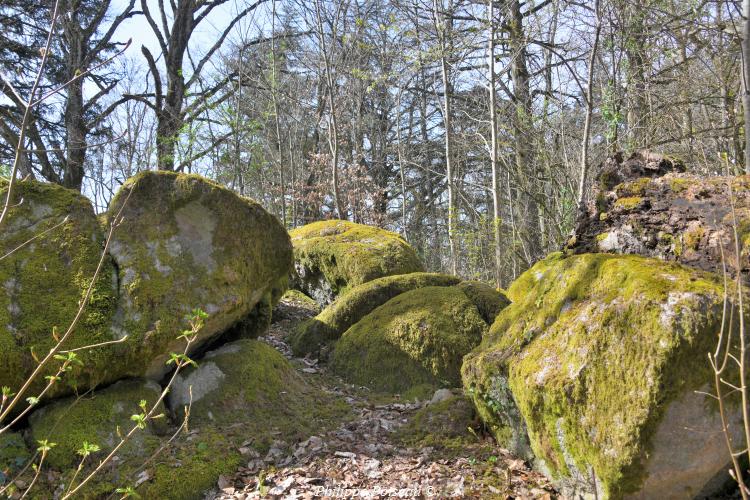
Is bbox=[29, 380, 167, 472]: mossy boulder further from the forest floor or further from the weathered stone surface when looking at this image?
the weathered stone surface

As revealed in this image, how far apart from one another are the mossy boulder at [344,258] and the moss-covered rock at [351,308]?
0.63 m

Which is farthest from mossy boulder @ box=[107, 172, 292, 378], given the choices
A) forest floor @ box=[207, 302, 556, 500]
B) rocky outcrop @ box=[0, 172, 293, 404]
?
forest floor @ box=[207, 302, 556, 500]

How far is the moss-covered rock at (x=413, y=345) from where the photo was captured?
5688 millimetres

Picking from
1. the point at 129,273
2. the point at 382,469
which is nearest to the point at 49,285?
the point at 129,273

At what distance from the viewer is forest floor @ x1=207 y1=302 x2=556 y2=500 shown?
3.55 meters

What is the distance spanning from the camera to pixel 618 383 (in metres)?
3.13

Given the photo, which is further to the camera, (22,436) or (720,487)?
(22,436)

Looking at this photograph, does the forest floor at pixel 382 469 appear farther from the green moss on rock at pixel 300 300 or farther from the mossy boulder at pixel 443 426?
the green moss on rock at pixel 300 300

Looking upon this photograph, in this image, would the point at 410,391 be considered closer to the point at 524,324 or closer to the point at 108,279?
the point at 524,324

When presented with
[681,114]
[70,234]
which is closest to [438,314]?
[70,234]

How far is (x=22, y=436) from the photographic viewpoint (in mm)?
4117

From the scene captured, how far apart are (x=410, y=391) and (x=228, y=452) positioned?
6.66ft

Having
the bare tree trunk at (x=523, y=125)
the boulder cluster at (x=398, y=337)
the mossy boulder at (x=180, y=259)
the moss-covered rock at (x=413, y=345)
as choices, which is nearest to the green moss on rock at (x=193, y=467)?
the boulder cluster at (x=398, y=337)

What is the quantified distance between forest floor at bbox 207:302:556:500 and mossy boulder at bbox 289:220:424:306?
3482mm
